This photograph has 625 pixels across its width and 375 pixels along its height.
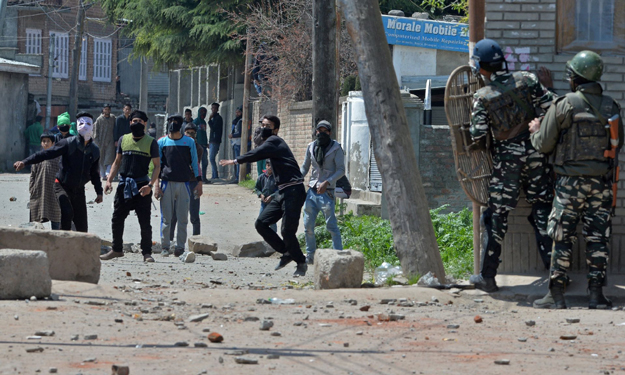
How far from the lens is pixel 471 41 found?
8.04 m

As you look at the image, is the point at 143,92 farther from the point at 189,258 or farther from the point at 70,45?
the point at 189,258

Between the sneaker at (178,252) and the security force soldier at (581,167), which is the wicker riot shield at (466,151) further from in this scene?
the sneaker at (178,252)

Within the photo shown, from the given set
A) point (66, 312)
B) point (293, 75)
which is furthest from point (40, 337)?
point (293, 75)

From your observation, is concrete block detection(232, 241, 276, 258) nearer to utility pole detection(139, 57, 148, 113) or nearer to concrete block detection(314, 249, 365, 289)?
concrete block detection(314, 249, 365, 289)

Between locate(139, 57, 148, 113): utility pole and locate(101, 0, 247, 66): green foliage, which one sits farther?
locate(139, 57, 148, 113): utility pole

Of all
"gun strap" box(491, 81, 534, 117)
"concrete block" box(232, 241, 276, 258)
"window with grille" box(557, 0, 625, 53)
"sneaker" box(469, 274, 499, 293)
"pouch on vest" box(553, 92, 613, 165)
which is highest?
"window with grille" box(557, 0, 625, 53)

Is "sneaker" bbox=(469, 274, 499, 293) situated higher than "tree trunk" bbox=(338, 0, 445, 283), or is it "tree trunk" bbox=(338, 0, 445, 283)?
"tree trunk" bbox=(338, 0, 445, 283)

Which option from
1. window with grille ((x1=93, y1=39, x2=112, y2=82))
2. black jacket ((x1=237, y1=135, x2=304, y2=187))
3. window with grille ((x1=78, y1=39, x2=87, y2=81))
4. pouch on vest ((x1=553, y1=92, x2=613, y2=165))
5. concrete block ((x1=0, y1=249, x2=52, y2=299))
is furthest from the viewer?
window with grille ((x1=93, y1=39, x2=112, y2=82))

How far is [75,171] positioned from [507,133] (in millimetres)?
5452

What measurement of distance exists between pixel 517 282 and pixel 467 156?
1.14 metres

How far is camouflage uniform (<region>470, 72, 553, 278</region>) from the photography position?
23.9 ft

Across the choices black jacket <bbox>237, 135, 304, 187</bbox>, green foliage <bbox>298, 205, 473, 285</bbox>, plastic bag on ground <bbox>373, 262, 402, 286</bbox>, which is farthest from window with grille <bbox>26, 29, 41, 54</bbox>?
plastic bag on ground <bbox>373, 262, 402, 286</bbox>

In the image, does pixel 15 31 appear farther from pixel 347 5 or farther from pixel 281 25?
pixel 347 5

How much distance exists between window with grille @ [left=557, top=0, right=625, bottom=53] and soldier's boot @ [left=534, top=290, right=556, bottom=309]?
216cm
